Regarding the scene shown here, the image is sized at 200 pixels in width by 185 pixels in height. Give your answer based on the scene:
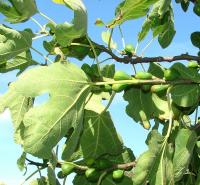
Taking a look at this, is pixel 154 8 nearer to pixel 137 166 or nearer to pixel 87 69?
pixel 87 69

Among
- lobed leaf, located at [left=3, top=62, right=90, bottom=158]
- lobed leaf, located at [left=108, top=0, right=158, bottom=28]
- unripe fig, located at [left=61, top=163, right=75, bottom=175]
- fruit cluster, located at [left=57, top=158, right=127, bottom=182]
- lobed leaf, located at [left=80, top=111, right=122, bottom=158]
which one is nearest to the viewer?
lobed leaf, located at [left=3, top=62, right=90, bottom=158]

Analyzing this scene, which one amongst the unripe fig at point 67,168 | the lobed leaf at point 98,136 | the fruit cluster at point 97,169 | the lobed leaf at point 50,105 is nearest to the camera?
the lobed leaf at point 50,105

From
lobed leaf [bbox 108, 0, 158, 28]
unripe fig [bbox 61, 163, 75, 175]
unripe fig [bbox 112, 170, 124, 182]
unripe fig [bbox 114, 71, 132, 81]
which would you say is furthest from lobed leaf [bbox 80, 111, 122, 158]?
lobed leaf [bbox 108, 0, 158, 28]

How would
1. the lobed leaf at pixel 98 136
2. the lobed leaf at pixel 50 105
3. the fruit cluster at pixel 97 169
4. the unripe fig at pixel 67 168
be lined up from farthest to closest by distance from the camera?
the lobed leaf at pixel 98 136
the unripe fig at pixel 67 168
the fruit cluster at pixel 97 169
the lobed leaf at pixel 50 105

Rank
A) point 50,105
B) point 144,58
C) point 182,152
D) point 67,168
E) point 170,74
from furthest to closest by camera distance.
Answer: point 144,58 → point 67,168 → point 170,74 → point 182,152 → point 50,105

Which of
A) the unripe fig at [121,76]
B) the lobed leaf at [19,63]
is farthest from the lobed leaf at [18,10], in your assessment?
the unripe fig at [121,76]

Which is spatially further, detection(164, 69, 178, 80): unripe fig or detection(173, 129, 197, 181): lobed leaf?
detection(164, 69, 178, 80): unripe fig

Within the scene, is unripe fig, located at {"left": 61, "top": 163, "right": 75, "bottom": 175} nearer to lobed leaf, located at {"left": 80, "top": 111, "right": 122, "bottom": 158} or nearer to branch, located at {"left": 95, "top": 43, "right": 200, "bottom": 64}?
lobed leaf, located at {"left": 80, "top": 111, "right": 122, "bottom": 158}

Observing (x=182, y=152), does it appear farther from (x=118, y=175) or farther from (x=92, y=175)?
(x=92, y=175)

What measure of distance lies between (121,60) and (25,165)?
2.98 feet

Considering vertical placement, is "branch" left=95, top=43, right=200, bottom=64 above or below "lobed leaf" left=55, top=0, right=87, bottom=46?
below

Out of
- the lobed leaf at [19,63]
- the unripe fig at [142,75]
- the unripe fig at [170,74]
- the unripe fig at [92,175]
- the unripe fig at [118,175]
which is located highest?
the lobed leaf at [19,63]

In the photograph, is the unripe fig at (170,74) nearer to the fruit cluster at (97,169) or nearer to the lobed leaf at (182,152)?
the lobed leaf at (182,152)

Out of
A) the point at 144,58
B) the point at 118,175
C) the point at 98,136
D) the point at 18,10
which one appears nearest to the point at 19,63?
the point at 18,10
